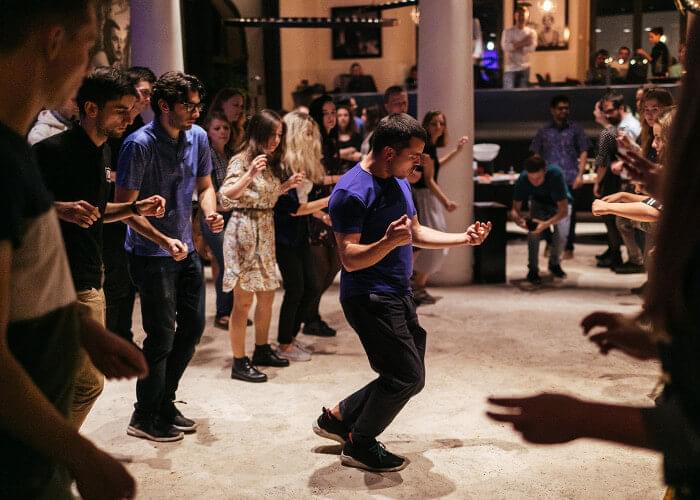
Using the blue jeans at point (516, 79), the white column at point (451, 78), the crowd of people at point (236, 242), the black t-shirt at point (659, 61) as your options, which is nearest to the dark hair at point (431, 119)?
the crowd of people at point (236, 242)

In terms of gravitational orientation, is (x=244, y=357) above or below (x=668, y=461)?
below

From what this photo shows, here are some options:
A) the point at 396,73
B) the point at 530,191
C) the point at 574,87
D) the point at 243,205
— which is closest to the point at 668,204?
the point at 243,205

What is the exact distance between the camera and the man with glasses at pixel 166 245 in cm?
373

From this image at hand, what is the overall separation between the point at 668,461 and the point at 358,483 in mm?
2536

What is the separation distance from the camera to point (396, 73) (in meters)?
17.4

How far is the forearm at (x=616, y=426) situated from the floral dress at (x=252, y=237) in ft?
12.2

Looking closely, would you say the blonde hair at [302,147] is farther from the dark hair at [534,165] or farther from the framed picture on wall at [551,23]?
the framed picture on wall at [551,23]

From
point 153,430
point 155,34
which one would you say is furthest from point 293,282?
point 155,34

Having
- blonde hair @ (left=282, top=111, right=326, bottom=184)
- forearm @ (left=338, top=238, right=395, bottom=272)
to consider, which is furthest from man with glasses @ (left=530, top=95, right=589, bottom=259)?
forearm @ (left=338, top=238, right=395, bottom=272)

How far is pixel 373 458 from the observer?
3.61m

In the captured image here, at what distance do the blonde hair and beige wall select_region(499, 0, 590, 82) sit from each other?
42.7 ft

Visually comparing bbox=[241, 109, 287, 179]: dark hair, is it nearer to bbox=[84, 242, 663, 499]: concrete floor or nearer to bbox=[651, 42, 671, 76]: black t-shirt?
bbox=[84, 242, 663, 499]: concrete floor

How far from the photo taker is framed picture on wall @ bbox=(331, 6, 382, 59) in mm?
17297

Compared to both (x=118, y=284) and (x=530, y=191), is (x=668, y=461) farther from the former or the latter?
(x=530, y=191)
